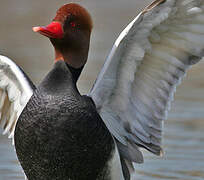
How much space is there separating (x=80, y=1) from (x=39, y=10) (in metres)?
0.96

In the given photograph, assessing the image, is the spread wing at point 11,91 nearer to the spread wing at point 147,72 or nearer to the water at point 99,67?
the spread wing at point 147,72

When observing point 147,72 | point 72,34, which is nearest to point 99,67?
point 147,72

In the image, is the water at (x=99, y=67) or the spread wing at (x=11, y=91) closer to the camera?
the spread wing at (x=11, y=91)

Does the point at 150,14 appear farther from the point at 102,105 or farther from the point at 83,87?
the point at 83,87

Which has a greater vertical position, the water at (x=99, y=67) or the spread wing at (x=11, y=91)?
the spread wing at (x=11, y=91)

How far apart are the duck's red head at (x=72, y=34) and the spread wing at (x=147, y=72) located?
27cm

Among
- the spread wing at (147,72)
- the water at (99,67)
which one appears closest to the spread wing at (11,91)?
the spread wing at (147,72)

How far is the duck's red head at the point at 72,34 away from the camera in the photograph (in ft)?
20.9

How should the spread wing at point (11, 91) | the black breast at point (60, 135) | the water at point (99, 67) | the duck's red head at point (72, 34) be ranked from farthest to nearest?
1. the water at point (99, 67)
2. the spread wing at point (11, 91)
3. the duck's red head at point (72, 34)
4. the black breast at point (60, 135)

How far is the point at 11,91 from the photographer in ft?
23.7

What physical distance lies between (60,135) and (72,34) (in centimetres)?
90

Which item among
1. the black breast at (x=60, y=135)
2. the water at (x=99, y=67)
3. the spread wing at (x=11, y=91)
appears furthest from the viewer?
the water at (x=99, y=67)

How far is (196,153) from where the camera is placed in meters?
8.78

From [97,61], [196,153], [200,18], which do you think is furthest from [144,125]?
[97,61]
